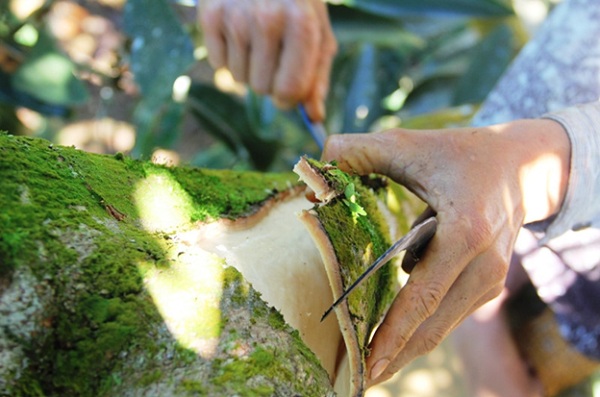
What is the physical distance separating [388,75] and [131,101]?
1507 mm

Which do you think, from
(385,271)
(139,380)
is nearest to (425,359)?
(385,271)

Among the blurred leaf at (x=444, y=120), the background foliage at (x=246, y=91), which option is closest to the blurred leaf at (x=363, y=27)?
the background foliage at (x=246, y=91)

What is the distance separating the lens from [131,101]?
3145mm

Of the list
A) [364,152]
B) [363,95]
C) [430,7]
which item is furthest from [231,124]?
[364,152]

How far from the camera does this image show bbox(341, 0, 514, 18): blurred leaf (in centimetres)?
223

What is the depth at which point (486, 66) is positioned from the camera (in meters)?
2.39

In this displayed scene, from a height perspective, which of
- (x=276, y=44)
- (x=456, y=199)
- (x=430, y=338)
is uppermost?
(x=456, y=199)

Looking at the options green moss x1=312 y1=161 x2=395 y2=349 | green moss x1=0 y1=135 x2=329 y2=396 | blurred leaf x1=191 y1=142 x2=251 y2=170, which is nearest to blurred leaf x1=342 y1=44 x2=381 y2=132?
blurred leaf x1=191 y1=142 x2=251 y2=170

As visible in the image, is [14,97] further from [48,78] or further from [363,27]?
[363,27]

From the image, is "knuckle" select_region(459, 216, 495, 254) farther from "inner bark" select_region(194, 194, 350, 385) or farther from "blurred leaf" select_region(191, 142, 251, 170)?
"blurred leaf" select_region(191, 142, 251, 170)

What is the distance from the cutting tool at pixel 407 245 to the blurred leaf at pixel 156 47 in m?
1.29

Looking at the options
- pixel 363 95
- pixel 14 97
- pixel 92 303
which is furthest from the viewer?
pixel 363 95

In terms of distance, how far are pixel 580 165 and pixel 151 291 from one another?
2.90 feet

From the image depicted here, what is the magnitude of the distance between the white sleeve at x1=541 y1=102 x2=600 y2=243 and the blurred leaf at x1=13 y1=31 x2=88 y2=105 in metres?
1.71
